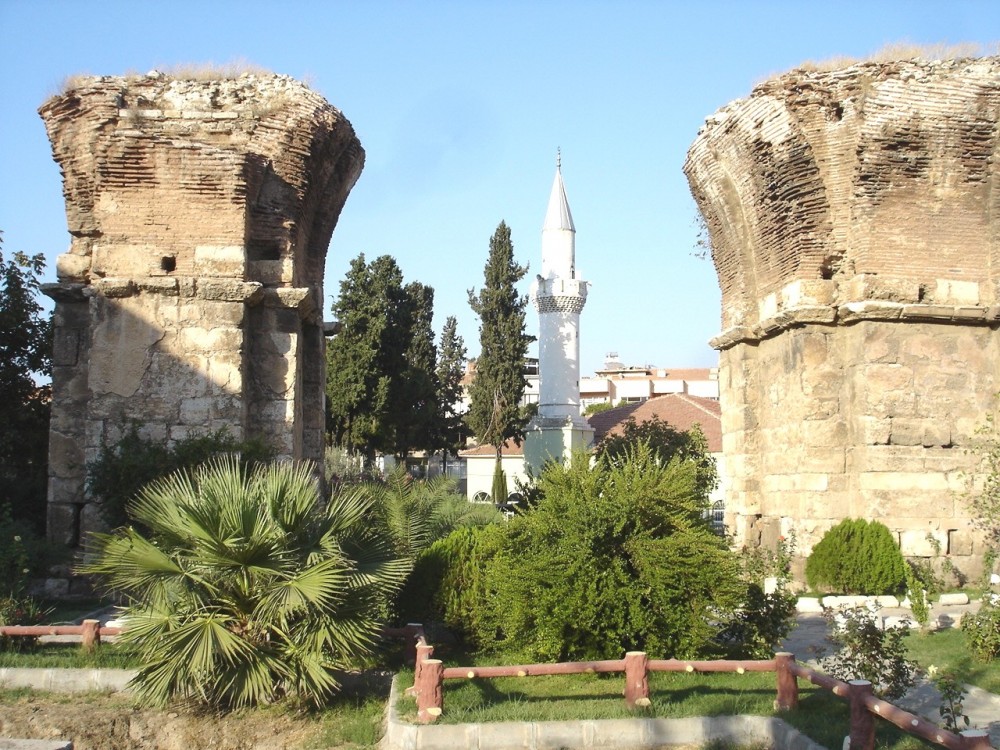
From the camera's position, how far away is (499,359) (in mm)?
41969

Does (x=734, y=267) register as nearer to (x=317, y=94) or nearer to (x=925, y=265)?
(x=925, y=265)

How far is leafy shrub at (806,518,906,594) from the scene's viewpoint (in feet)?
37.2

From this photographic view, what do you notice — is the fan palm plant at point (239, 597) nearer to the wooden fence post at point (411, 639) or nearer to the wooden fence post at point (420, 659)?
the wooden fence post at point (420, 659)

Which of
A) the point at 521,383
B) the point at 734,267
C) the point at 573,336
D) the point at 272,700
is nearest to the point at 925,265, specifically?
the point at 734,267

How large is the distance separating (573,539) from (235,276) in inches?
215

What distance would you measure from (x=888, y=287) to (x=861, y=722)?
796 centimetres

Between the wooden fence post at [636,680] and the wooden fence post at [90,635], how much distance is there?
4.04 meters

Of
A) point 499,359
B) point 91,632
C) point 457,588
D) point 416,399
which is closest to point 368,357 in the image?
point 416,399

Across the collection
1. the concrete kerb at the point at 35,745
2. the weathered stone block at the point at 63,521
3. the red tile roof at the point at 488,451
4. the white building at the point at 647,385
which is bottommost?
the concrete kerb at the point at 35,745

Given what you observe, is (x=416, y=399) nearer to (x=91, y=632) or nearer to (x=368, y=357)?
(x=368, y=357)

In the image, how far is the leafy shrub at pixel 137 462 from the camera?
9.89 meters

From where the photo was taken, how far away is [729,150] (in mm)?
13859

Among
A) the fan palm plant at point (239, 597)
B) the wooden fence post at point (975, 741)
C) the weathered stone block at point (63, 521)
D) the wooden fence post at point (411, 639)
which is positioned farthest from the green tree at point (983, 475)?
the weathered stone block at point (63, 521)

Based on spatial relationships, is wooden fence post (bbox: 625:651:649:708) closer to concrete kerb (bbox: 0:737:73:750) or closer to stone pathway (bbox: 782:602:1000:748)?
stone pathway (bbox: 782:602:1000:748)
